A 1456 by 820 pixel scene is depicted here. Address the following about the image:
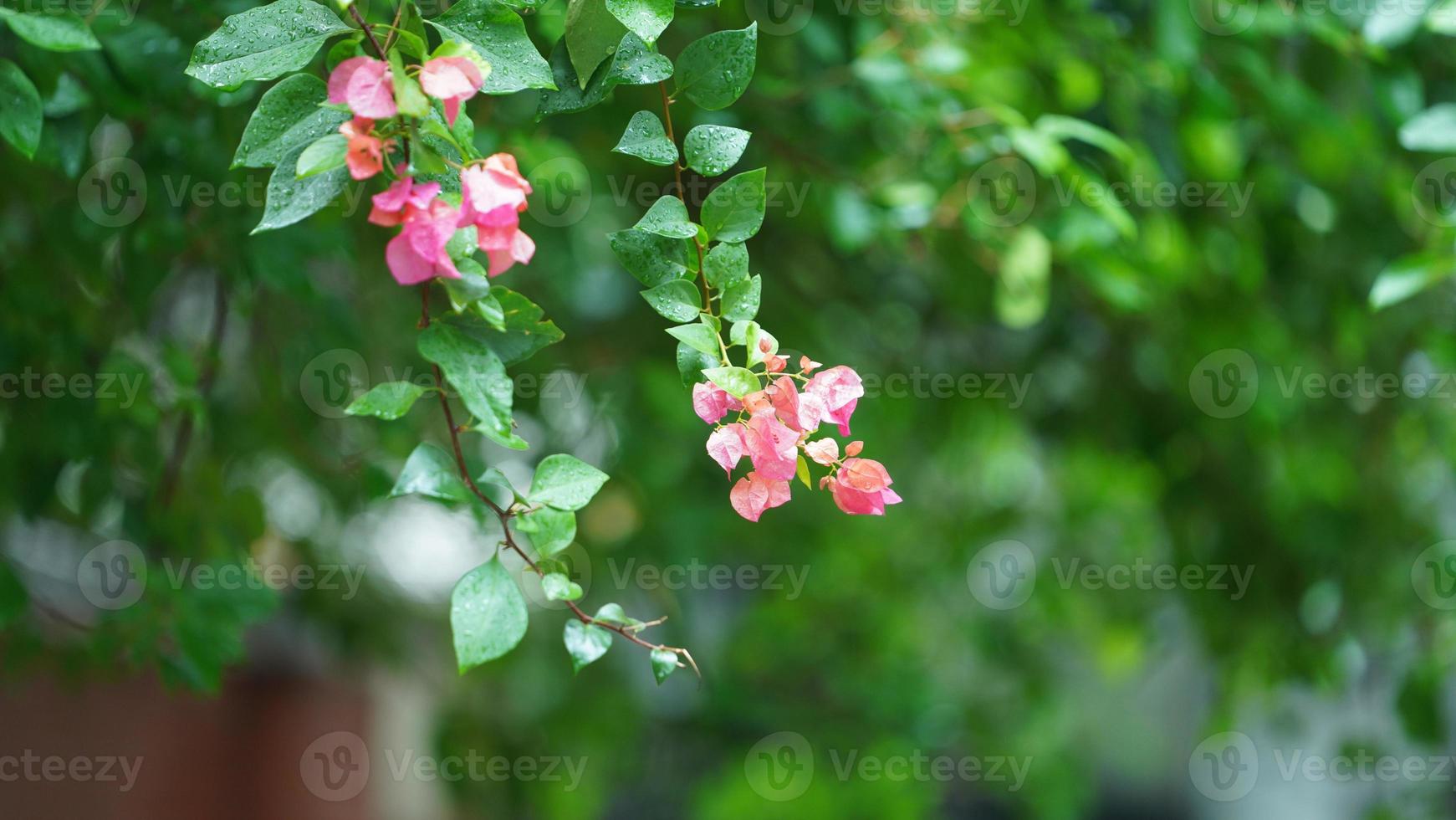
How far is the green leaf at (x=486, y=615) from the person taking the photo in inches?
20.6

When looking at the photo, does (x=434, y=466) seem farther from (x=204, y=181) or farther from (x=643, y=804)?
(x=643, y=804)

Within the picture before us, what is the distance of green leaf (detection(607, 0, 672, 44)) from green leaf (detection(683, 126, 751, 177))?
6 cm

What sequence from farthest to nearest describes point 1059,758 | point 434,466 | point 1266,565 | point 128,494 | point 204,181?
point 1059,758 < point 1266,565 < point 128,494 < point 204,181 < point 434,466

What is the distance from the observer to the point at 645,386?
1.57m

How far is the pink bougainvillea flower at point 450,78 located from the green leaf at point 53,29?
27 centimetres

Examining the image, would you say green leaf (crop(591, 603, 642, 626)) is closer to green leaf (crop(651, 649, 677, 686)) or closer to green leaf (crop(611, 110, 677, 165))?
green leaf (crop(651, 649, 677, 686))

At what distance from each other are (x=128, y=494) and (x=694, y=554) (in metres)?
0.75

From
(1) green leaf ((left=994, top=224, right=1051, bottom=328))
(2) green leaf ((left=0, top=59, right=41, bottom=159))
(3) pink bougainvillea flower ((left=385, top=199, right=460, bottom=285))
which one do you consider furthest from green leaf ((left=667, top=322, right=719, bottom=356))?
(1) green leaf ((left=994, top=224, right=1051, bottom=328))

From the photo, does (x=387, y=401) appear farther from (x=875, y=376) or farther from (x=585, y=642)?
(x=875, y=376)

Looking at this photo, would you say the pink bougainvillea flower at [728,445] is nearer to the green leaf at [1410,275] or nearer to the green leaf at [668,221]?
the green leaf at [668,221]

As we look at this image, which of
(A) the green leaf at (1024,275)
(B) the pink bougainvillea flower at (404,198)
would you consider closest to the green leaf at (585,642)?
(B) the pink bougainvillea flower at (404,198)

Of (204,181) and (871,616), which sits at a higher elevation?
(204,181)

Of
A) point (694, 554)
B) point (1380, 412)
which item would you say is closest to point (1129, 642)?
point (1380, 412)

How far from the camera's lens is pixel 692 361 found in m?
0.55
